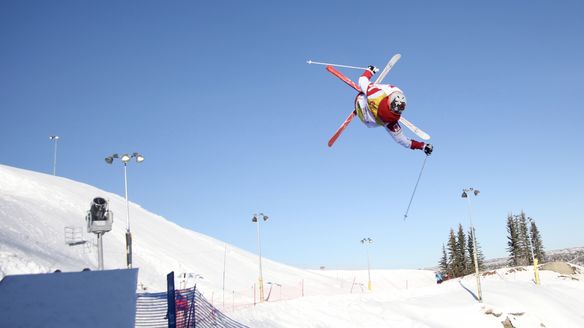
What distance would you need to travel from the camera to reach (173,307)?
1295 cm

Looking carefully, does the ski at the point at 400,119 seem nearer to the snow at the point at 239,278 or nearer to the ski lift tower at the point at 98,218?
the snow at the point at 239,278

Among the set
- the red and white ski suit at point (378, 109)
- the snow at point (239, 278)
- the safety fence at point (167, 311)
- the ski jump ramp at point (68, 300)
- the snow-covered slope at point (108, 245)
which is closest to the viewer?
the ski jump ramp at point (68, 300)

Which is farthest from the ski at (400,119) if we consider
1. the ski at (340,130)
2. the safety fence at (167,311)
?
the safety fence at (167,311)

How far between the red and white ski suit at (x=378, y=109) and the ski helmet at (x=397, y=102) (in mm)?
95

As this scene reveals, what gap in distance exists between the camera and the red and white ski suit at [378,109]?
13336 mm

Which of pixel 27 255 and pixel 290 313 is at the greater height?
pixel 27 255

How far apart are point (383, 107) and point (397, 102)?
0.43m

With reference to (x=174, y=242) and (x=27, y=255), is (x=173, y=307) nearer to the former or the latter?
(x=27, y=255)

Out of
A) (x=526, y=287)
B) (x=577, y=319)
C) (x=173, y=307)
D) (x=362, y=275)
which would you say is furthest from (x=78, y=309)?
(x=362, y=275)

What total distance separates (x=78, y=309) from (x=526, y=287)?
47.0 m

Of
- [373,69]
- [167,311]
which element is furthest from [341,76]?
[167,311]

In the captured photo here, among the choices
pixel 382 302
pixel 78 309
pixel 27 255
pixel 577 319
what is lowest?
pixel 577 319

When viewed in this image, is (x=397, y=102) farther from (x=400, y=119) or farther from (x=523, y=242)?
(x=523, y=242)

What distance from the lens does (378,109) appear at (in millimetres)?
13461
